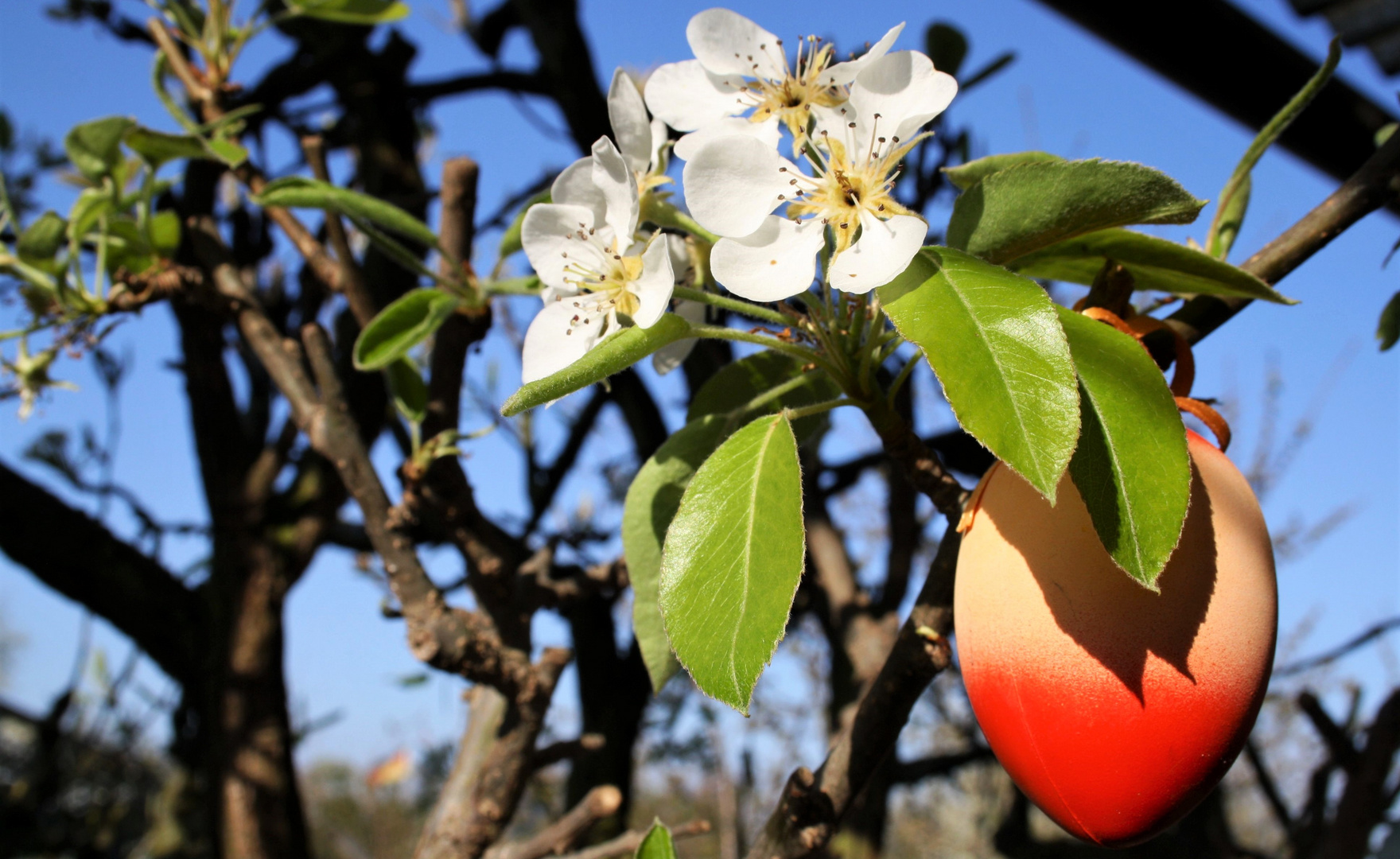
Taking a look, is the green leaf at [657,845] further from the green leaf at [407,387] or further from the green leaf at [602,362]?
the green leaf at [407,387]

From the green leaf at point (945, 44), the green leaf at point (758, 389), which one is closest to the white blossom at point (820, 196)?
the green leaf at point (758, 389)

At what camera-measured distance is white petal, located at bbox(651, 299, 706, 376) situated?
0.79 meters

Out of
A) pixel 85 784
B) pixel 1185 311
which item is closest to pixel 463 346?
pixel 1185 311

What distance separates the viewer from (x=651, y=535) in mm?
764

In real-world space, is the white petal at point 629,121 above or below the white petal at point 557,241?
above

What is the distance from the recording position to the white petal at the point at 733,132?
0.64 metres

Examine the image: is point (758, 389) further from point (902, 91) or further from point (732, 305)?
point (902, 91)

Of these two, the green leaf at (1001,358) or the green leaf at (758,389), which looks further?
the green leaf at (758,389)

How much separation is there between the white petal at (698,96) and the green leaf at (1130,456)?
0.33 metres

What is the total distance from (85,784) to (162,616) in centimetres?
373

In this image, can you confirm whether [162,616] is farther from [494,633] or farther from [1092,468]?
[1092,468]

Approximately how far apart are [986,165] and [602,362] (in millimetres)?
312

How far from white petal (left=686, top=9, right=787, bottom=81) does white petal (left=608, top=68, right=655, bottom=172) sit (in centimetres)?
6

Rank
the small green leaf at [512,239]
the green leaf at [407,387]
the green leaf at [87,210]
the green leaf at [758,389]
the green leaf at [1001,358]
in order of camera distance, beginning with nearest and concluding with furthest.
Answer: the green leaf at [1001,358]
the green leaf at [758,389]
the small green leaf at [512,239]
the green leaf at [407,387]
the green leaf at [87,210]
